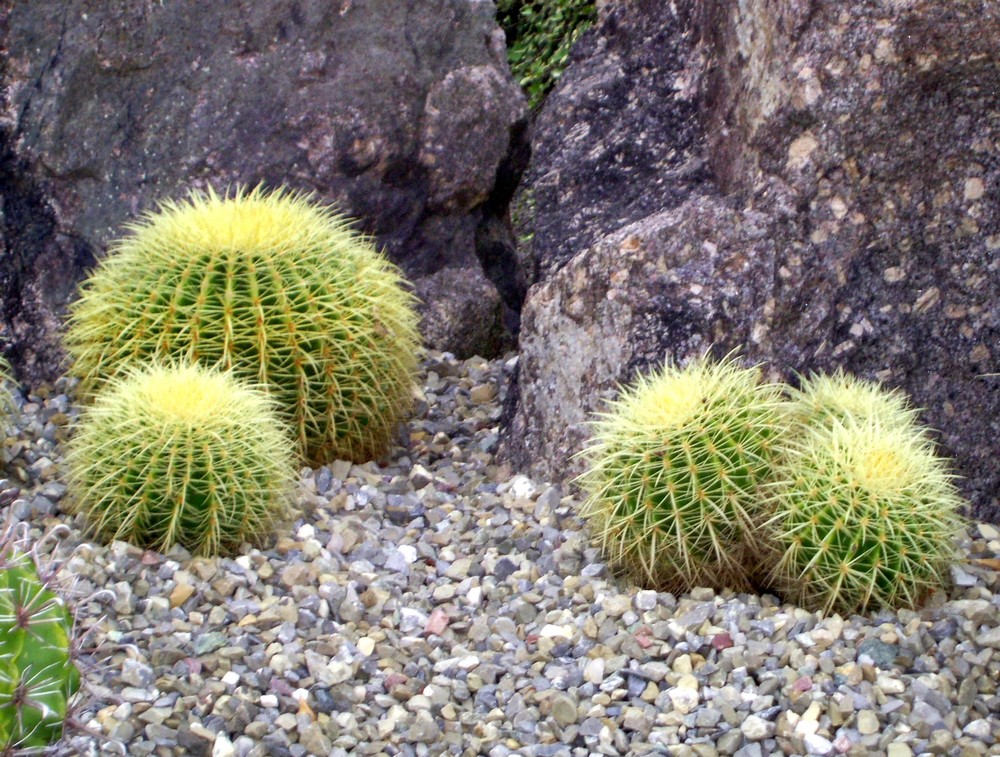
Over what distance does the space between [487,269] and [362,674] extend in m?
3.05

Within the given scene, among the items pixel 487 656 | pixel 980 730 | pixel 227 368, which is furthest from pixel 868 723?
pixel 227 368

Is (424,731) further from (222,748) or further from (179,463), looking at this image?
(179,463)

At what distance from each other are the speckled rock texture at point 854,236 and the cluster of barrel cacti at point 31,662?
6.67 feet

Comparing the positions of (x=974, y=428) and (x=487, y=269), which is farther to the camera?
(x=487, y=269)

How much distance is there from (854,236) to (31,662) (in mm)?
2639

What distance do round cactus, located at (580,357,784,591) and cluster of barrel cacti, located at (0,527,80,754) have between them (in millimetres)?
1498

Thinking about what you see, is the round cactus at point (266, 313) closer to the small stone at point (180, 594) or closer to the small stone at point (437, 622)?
the small stone at point (180, 594)

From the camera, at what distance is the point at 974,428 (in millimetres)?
3895

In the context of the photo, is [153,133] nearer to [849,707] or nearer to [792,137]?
[792,137]

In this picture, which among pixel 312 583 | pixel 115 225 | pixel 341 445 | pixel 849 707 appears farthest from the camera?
pixel 115 225

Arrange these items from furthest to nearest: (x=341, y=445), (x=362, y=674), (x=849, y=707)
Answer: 1. (x=341, y=445)
2. (x=362, y=674)
3. (x=849, y=707)

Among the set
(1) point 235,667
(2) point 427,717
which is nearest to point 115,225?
(1) point 235,667

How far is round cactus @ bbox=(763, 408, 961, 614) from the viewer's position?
3.19m

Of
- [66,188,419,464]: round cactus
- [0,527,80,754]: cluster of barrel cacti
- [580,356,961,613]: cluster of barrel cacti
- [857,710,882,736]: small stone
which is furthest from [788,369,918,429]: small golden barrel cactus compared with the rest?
[0,527,80,754]: cluster of barrel cacti
